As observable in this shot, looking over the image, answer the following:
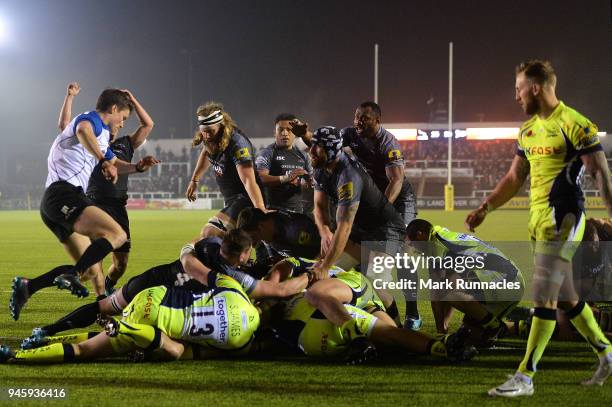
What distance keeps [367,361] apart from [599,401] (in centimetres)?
173

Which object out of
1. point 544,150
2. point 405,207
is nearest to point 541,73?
point 544,150

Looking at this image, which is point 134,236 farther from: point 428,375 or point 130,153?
point 428,375

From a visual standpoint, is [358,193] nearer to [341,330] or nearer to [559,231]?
[341,330]

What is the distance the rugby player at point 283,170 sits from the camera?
930 cm

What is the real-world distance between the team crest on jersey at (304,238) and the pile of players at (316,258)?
0.01m

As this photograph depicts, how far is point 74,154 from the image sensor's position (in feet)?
26.0

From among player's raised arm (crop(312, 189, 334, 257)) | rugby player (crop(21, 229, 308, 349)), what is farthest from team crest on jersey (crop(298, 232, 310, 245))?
rugby player (crop(21, 229, 308, 349))

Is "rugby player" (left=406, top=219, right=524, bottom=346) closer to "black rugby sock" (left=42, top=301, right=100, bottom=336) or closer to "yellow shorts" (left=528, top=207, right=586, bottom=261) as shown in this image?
"yellow shorts" (left=528, top=207, right=586, bottom=261)

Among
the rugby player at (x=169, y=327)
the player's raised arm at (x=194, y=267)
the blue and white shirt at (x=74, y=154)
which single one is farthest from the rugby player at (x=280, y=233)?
the blue and white shirt at (x=74, y=154)

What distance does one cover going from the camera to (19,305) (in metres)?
7.09

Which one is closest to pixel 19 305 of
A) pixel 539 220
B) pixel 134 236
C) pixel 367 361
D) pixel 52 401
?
pixel 52 401

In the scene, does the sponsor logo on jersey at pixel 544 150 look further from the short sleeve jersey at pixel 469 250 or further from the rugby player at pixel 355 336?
the short sleeve jersey at pixel 469 250

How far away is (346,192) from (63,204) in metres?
3.18

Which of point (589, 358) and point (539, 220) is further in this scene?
point (589, 358)
